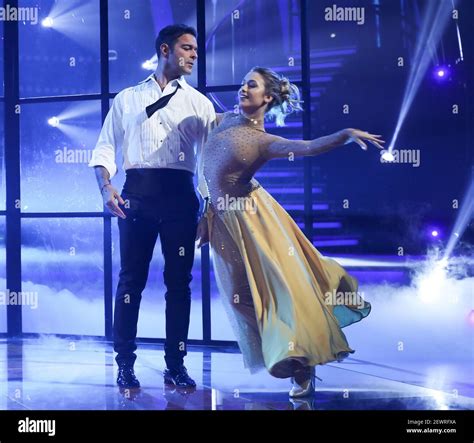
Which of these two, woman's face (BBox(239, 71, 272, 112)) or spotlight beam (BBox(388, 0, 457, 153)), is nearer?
woman's face (BBox(239, 71, 272, 112))

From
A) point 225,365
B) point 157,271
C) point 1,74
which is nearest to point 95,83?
point 1,74

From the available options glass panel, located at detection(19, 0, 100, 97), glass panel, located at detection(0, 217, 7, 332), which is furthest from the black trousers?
glass panel, located at detection(0, 217, 7, 332)

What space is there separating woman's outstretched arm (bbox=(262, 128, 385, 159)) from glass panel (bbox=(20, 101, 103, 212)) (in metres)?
1.48

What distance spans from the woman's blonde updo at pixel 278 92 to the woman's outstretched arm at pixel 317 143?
19cm

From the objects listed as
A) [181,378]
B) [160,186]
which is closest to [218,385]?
[181,378]

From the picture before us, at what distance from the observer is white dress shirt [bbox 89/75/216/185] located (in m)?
3.14

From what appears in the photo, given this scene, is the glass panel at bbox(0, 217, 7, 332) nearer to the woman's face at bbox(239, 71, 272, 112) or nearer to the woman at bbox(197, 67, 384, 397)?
the woman at bbox(197, 67, 384, 397)

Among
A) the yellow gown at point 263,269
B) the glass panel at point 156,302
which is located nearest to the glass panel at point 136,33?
the glass panel at point 156,302

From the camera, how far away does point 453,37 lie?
3.76 meters

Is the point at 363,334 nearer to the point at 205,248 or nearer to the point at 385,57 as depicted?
the point at 205,248

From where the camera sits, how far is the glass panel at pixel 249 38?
3893 mm

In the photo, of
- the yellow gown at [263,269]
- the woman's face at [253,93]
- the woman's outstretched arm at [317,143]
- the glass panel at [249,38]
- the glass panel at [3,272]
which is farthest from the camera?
the glass panel at [3,272]

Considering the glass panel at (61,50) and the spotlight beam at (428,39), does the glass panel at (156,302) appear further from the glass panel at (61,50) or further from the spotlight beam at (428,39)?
the spotlight beam at (428,39)

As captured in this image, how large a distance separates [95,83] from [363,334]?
6.50 ft
